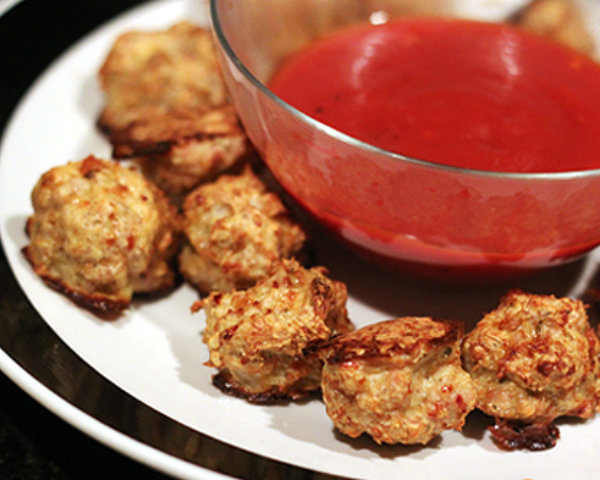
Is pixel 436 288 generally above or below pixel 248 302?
below

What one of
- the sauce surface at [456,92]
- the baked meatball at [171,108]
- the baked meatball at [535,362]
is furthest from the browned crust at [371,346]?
the baked meatball at [171,108]

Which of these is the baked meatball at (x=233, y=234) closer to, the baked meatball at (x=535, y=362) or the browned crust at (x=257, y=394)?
the browned crust at (x=257, y=394)

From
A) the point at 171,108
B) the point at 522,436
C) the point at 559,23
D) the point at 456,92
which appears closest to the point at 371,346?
the point at 522,436

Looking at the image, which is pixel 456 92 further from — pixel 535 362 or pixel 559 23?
pixel 535 362

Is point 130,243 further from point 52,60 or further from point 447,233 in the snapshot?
point 52,60

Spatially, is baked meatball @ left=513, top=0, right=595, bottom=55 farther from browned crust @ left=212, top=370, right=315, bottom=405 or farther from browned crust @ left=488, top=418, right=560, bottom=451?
browned crust @ left=212, top=370, right=315, bottom=405

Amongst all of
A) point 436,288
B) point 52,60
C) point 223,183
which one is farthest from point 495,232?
point 52,60
